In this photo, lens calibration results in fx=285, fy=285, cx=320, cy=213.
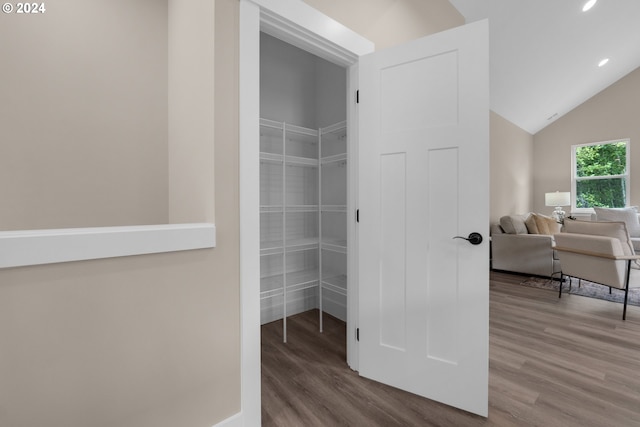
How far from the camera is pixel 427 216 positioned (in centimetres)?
165

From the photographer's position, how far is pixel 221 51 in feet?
4.25

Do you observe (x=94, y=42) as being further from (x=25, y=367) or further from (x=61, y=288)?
(x=25, y=367)

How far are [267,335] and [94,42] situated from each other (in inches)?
92.9

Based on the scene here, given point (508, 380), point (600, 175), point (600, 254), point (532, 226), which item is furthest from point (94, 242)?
point (600, 175)

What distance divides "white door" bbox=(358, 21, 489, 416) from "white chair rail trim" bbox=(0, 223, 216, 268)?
107 centimetres

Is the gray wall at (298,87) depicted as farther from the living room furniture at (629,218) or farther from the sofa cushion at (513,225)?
the living room furniture at (629,218)

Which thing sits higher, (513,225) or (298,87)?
(298,87)

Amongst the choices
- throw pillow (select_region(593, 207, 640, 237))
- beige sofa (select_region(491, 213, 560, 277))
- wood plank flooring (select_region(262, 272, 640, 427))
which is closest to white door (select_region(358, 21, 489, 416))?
wood plank flooring (select_region(262, 272, 640, 427))

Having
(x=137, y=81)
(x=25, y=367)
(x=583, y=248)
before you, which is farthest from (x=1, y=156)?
(x=583, y=248)

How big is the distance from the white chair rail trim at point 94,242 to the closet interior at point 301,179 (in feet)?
4.40

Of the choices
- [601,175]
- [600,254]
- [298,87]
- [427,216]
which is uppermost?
[298,87]

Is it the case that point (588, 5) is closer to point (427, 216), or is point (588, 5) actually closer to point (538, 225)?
point (538, 225)

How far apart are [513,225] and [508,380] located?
10.8 feet

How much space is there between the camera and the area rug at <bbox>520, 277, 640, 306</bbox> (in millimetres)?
3295
